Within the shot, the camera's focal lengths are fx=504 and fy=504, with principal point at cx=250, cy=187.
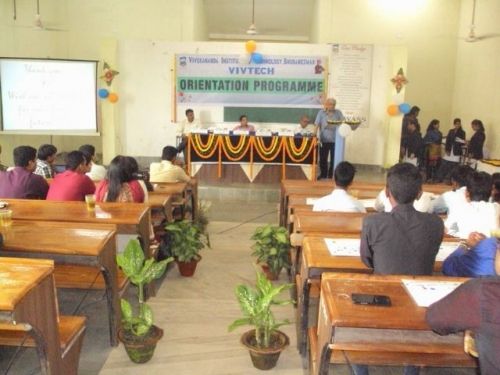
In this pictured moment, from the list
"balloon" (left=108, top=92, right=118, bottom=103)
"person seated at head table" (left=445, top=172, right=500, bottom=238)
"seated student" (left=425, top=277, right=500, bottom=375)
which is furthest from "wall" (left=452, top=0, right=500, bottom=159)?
"seated student" (left=425, top=277, right=500, bottom=375)

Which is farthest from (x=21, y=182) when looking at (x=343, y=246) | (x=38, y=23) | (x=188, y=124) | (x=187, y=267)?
(x=38, y=23)

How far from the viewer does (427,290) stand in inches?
78.0

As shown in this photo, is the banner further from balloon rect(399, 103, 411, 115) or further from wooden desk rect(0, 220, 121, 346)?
wooden desk rect(0, 220, 121, 346)

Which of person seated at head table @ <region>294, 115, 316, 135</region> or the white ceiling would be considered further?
the white ceiling

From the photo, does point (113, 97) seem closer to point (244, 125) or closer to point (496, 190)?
point (244, 125)

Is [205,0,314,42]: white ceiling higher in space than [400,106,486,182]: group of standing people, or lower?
higher

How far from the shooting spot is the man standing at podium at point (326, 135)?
7.71 m

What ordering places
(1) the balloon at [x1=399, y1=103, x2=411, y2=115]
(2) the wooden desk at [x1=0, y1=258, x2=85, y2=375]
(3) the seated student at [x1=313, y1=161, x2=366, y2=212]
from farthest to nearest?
(1) the balloon at [x1=399, y1=103, x2=411, y2=115] → (3) the seated student at [x1=313, y1=161, x2=366, y2=212] → (2) the wooden desk at [x1=0, y1=258, x2=85, y2=375]

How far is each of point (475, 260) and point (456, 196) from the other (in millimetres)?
1006

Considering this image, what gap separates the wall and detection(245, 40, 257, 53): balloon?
3998 mm

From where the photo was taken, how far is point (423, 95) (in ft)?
33.8

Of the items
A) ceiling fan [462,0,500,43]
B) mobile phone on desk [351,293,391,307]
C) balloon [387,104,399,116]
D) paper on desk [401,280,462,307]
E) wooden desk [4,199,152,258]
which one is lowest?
wooden desk [4,199,152,258]

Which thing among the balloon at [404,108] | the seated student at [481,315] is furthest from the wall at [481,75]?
the seated student at [481,315]

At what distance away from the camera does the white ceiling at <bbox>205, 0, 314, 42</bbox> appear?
11.3m
